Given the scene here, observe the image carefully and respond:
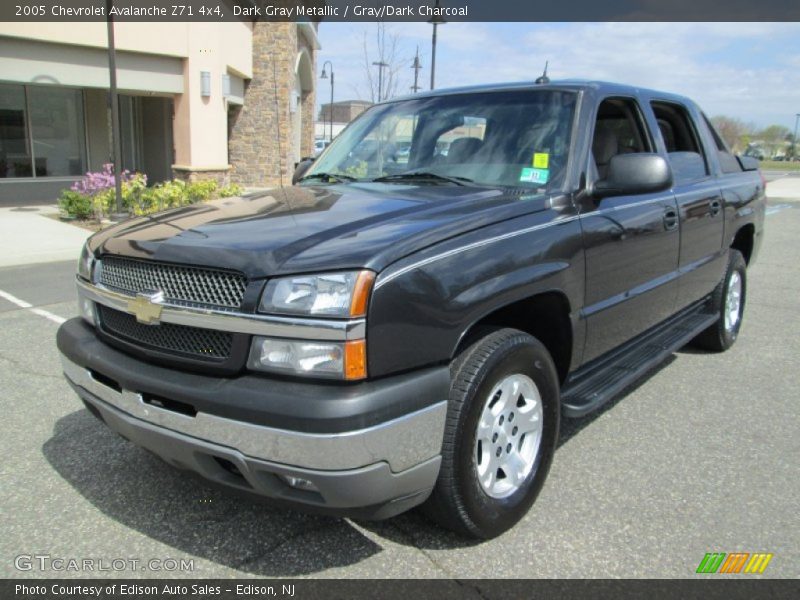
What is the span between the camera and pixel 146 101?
19656 millimetres

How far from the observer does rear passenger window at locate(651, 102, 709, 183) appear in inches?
171

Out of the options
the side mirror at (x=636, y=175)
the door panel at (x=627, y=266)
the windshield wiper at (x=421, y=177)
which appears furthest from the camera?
the windshield wiper at (x=421, y=177)

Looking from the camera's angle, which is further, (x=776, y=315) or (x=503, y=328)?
(x=776, y=315)

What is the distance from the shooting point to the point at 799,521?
293 cm

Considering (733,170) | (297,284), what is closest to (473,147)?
(297,284)

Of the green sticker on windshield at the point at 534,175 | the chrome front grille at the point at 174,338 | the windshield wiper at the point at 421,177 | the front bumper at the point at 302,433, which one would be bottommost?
the front bumper at the point at 302,433

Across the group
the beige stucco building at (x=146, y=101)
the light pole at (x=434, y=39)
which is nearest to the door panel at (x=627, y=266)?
the beige stucco building at (x=146, y=101)

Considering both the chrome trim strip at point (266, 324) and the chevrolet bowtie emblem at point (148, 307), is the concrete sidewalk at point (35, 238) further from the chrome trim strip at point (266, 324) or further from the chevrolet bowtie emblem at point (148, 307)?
the chrome trim strip at point (266, 324)

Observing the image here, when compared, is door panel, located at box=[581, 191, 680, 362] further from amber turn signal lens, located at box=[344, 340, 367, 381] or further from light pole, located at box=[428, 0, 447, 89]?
light pole, located at box=[428, 0, 447, 89]

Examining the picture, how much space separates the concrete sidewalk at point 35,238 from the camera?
31.1 feet

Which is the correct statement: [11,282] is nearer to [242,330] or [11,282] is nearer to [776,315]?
[242,330]

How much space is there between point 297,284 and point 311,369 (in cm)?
28

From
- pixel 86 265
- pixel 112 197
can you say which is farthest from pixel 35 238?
pixel 86 265

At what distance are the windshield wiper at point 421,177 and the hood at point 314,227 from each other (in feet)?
0.47
